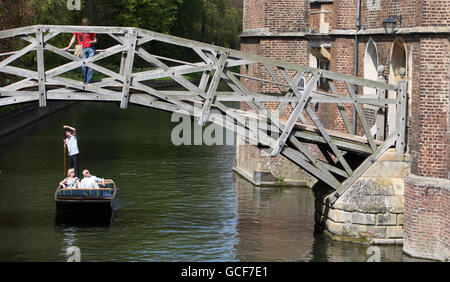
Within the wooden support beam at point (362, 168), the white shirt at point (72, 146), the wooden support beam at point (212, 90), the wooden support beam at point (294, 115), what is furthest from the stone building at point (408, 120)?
the white shirt at point (72, 146)

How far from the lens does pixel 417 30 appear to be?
1819 cm

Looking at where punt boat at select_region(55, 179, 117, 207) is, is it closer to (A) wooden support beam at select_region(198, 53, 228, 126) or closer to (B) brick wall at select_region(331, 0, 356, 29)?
(A) wooden support beam at select_region(198, 53, 228, 126)

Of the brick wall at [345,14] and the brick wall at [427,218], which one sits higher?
the brick wall at [345,14]

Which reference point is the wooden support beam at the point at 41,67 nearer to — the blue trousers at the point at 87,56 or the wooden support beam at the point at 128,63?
the blue trousers at the point at 87,56

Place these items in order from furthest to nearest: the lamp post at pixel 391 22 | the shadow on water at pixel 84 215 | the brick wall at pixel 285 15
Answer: the brick wall at pixel 285 15, the shadow on water at pixel 84 215, the lamp post at pixel 391 22

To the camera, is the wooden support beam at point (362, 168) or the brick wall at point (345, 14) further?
the brick wall at point (345, 14)

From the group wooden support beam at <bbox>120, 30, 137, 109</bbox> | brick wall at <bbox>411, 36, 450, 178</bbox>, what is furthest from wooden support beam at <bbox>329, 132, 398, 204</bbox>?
wooden support beam at <bbox>120, 30, 137, 109</bbox>

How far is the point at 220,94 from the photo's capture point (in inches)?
760

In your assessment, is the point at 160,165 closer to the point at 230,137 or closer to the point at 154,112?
the point at 230,137

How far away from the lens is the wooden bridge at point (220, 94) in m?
18.2

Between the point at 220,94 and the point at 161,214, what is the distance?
512 centimetres

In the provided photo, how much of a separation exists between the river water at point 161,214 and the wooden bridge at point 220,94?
1973 millimetres

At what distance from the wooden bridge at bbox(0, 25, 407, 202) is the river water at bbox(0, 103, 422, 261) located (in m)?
1.97
